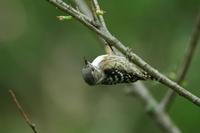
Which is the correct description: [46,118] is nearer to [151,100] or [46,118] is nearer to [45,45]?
[45,45]

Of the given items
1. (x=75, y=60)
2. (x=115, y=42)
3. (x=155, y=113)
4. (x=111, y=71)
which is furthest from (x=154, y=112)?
(x=75, y=60)

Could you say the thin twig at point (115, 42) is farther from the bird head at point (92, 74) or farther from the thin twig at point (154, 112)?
the thin twig at point (154, 112)

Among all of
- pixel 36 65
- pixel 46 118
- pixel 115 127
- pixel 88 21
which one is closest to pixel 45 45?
pixel 36 65

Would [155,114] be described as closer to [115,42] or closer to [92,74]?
[92,74]

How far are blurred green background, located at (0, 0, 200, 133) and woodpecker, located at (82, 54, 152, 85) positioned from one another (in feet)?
12.9

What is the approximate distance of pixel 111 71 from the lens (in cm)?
308

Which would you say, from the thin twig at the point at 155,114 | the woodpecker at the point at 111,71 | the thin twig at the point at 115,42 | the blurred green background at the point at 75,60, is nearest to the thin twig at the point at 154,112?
the thin twig at the point at 155,114

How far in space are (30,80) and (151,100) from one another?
15.7 ft

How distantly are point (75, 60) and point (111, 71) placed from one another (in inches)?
237

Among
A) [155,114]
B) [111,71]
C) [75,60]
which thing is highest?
[111,71]

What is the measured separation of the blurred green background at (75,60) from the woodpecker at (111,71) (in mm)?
3930

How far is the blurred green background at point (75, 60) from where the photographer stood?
7.58 metres

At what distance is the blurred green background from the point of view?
7578 millimetres

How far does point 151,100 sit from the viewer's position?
4.79 m
